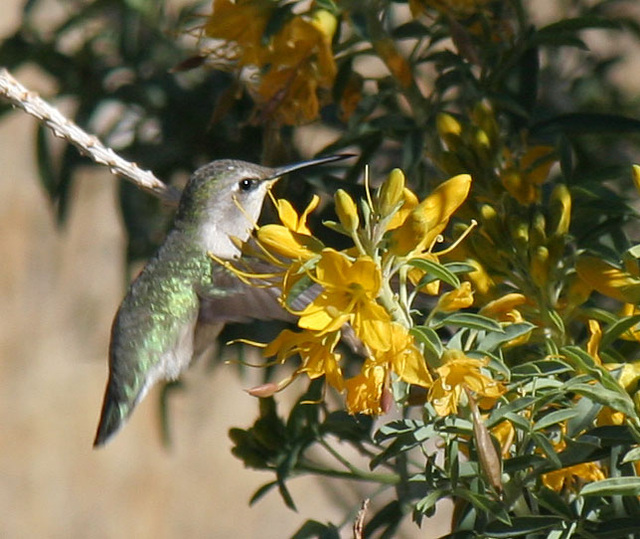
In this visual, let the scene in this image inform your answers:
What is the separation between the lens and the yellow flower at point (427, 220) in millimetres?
1337

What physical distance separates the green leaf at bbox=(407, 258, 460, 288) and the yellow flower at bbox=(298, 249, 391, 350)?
0.05 meters

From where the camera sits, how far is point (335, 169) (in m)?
2.12

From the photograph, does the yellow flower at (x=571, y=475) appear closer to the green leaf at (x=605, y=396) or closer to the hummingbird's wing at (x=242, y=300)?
the green leaf at (x=605, y=396)

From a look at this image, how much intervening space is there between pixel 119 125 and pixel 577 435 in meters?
1.47

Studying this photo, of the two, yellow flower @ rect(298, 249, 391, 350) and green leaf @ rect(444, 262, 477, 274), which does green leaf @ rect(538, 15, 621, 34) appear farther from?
yellow flower @ rect(298, 249, 391, 350)

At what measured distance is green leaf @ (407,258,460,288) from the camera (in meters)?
1.29

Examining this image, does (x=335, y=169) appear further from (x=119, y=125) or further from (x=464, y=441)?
(x=464, y=441)

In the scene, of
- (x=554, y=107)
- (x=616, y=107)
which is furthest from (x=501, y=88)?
(x=616, y=107)

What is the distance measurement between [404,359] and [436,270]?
0.11m

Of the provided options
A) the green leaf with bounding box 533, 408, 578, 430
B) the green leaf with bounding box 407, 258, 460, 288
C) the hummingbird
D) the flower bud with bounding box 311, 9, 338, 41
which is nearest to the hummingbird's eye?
the hummingbird

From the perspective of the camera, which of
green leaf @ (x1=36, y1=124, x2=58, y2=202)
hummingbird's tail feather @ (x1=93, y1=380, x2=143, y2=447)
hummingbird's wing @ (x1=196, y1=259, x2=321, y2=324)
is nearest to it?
hummingbird's wing @ (x1=196, y1=259, x2=321, y2=324)

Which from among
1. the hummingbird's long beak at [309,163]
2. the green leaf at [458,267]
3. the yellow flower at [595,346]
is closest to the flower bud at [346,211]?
the green leaf at [458,267]

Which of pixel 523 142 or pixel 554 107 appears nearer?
pixel 523 142

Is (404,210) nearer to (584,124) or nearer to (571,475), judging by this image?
(571,475)
